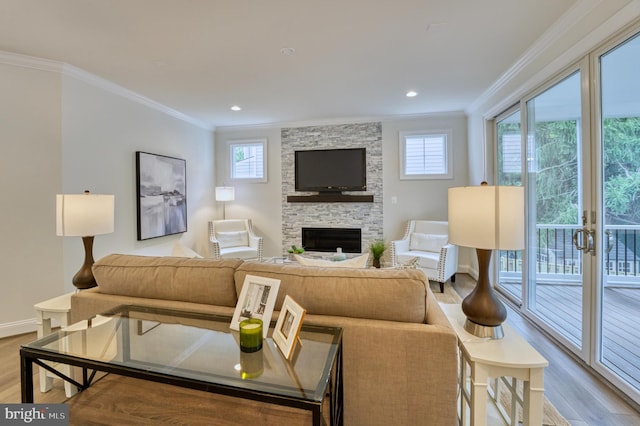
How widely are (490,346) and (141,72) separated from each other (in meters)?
3.85

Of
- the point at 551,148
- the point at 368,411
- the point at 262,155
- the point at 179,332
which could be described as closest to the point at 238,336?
the point at 179,332

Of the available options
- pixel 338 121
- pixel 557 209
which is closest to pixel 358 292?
pixel 557 209

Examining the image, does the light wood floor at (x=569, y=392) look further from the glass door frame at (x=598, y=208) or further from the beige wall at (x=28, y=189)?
the beige wall at (x=28, y=189)

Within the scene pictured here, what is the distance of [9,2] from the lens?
1.97 m

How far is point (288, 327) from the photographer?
1.18m

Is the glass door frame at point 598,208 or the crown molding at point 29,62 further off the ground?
the crown molding at point 29,62

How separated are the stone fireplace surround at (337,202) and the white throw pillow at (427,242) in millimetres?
713

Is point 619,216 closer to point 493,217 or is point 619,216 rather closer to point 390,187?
point 493,217

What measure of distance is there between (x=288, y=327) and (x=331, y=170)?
418 centimetres

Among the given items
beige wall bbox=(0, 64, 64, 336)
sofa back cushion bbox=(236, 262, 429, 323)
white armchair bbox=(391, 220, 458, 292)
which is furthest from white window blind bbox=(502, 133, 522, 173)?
beige wall bbox=(0, 64, 64, 336)

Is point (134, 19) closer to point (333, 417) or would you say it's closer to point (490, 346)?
point (333, 417)

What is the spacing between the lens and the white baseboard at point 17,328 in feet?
8.75

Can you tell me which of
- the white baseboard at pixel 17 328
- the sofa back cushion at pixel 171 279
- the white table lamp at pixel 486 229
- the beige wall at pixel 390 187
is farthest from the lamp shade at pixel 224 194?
the white table lamp at pixel 486 229

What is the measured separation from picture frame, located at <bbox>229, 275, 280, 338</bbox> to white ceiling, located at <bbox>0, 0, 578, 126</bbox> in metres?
1.91
